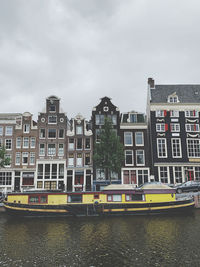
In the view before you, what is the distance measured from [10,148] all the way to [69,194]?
73.0 feet

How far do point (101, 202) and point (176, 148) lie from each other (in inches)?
877

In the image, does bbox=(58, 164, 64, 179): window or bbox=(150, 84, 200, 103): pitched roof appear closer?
bbox=(58, 164, 64, 179): window

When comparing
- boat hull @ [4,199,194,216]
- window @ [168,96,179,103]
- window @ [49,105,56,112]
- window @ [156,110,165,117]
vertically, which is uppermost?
window @ [168,96,179,103]

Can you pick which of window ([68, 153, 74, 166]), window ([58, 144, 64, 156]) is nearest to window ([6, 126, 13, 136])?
window ([58, 144, 64, 156])

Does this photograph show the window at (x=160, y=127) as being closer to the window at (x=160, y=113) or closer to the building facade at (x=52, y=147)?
the window at (x=160, y=113)

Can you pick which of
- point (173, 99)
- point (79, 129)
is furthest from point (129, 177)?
point (173, 99)

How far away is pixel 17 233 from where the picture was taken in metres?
21.0

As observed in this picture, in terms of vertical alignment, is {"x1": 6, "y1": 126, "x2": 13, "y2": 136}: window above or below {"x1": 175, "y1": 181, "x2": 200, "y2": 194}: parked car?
above

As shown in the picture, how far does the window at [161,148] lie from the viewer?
44.9 metres

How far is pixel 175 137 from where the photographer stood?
4575 cm

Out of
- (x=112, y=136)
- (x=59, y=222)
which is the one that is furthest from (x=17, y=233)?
(x=112, y=136)

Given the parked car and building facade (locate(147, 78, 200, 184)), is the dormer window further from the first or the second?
the parked car

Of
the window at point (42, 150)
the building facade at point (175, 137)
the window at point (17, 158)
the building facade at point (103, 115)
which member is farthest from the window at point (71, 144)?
the building facade at point (175, 137)

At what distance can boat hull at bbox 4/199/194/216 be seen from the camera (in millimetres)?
28672
